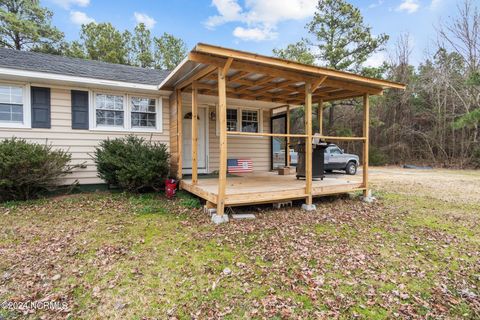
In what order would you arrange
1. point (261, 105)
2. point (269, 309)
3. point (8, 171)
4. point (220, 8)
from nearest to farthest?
point (269, 309) < point (8, 171) < point (261, 105) < point (220, 8)

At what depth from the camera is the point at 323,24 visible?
1706 cm

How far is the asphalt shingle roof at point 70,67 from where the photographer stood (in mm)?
5801

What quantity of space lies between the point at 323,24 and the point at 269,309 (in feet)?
61.8

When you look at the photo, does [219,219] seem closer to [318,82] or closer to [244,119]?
[318,82]

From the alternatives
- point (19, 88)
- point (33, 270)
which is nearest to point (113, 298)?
point (33, 270)

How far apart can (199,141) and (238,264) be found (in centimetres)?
561

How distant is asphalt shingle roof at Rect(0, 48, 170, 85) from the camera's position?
19.0 ft

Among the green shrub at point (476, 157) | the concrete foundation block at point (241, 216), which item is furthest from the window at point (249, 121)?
the green shrub at point (476, 157)

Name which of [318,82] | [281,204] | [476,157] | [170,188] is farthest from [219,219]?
[476,157]

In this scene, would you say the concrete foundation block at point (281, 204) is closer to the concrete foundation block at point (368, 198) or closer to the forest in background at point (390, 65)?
the concrete foundation block at point (368, 198)

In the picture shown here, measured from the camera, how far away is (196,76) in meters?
5.02

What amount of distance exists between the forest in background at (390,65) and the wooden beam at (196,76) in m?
12.7

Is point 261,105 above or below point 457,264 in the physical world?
above

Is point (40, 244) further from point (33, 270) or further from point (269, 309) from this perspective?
point (269, 309)
